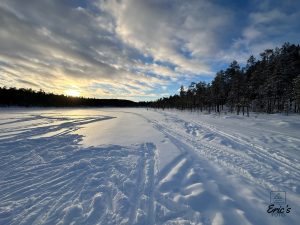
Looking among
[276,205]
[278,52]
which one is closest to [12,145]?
[276,205]

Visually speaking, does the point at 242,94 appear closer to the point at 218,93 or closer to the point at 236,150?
the point at 218,93

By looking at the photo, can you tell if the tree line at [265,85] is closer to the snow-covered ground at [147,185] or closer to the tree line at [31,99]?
the snow-covered ground at [147,185]

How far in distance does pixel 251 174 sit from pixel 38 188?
674 cm

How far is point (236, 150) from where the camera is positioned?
9.09 metres
